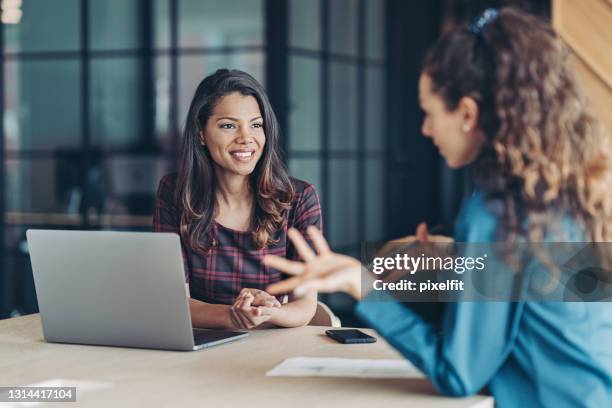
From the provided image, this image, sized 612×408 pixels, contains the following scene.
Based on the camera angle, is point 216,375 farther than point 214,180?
No

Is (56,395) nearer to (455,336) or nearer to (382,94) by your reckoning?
(455,336)

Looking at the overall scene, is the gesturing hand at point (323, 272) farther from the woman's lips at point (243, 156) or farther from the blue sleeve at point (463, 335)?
the woman's lips at point (243, 156)

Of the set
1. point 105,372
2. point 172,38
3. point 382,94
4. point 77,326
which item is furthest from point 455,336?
point 382,94

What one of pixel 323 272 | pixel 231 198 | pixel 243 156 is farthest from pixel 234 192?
pixel 323 272

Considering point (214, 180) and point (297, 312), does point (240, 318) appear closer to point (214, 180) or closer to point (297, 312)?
point (297, 312)

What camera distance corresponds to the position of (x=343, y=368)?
1.69 meters

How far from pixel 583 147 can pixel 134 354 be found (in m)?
1.00

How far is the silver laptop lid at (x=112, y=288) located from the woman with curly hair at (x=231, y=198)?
0.48 m

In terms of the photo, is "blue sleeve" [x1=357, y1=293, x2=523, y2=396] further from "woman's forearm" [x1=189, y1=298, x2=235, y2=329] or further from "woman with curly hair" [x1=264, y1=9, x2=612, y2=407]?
"woman's forearm" [x1=189, y1=298, x2=235, y2=329]

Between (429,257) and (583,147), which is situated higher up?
(583,147)

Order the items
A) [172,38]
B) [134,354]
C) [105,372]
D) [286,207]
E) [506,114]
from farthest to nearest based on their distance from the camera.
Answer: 1. [172,38]
2. [286,207]
3. [134,354]
4. [105,372]
5. [506,114]

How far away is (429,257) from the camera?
6.22ft

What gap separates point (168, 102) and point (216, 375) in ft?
12.5

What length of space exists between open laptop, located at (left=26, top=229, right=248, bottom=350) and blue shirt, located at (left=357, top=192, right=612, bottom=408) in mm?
561
